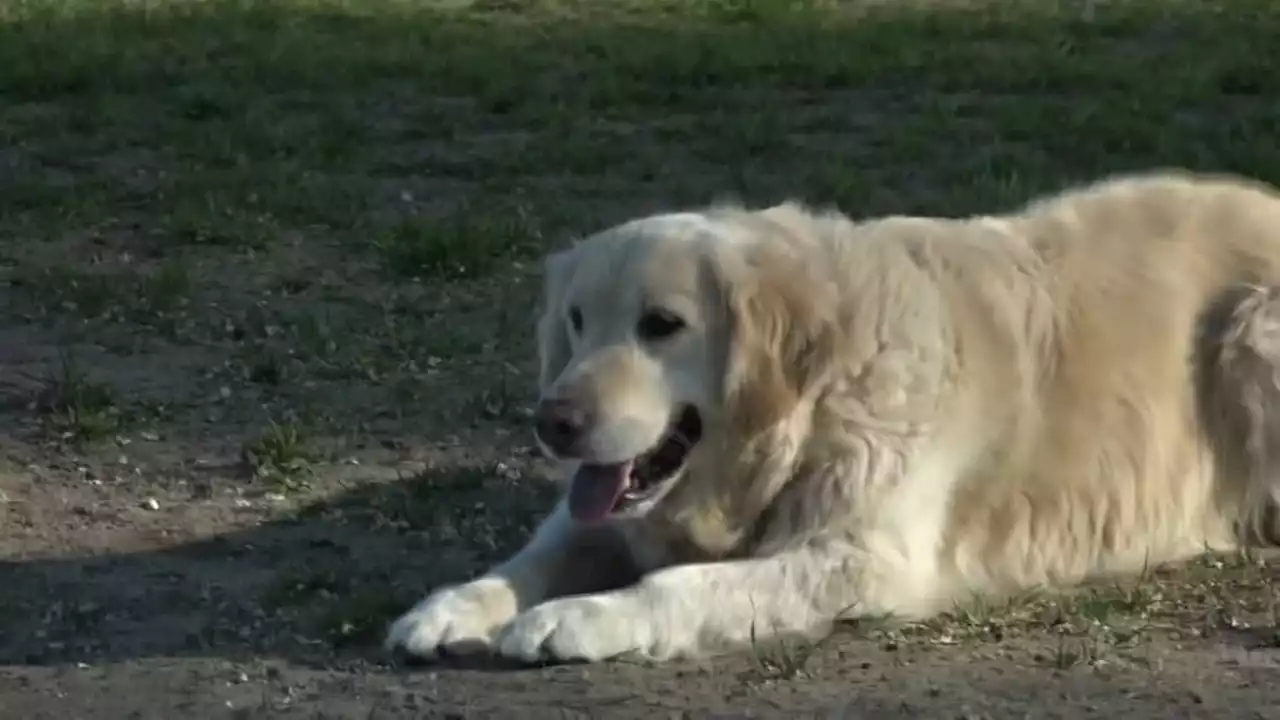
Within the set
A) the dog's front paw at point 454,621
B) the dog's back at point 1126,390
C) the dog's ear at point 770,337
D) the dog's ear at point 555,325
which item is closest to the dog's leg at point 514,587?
the dog's front paw at point 454,621

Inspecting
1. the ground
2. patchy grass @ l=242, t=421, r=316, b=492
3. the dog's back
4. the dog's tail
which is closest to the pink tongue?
the ground

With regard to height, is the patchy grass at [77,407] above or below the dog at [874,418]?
below

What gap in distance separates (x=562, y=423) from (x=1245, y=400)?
6.07 feet

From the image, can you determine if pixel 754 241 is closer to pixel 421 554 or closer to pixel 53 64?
pixel 421 554

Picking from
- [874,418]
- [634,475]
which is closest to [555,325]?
[634,475]

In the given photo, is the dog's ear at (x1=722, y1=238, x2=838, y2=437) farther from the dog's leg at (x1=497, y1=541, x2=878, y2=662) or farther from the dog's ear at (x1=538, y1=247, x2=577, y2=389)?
the dog's ear at (x1=538, y1=247, x2=577, y2=389)

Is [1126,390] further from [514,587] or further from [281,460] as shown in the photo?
[281,460]

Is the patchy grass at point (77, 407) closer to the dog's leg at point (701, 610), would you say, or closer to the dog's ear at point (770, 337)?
the dog's leg at point (701, 610)

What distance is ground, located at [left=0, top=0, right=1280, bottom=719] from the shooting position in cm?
384

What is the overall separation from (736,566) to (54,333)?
3.38m

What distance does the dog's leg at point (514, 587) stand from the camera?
391 centimetres

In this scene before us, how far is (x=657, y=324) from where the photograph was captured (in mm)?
4074

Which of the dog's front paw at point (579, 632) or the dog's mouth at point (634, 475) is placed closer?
the dog's front paw at point (579, 632)

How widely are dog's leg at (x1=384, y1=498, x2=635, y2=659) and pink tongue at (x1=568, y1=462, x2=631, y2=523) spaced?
0.19 meters
